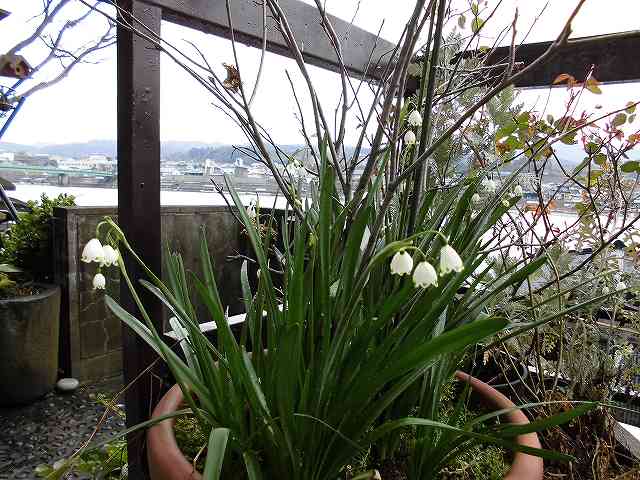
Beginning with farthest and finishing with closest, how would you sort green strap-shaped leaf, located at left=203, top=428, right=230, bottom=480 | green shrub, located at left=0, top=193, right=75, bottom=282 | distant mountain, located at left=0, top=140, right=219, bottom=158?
green shrub, located at left=0, top=193, right=75, bottom=282, distant mountain, located at left=0, top=140, right=219, bottom=158, green strap-shaped leaf, located at left=203, top=428, right=230, bottom=480

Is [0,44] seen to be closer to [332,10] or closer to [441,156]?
[332,10]

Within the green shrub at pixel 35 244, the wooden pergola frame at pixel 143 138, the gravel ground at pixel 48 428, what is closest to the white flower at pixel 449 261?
the wooden pergola frame at pixel 143 138

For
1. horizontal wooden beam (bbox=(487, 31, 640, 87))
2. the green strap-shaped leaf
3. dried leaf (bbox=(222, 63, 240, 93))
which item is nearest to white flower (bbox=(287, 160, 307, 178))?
dried leaf (bbox=(222, 63, 240, 93))

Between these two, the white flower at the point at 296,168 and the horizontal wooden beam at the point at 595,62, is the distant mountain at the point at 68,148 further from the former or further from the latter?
the horizontal wooden beam at the point at 595,62

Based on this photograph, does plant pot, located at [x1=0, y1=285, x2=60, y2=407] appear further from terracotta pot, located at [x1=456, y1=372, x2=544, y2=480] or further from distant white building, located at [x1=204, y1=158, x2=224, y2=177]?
terracotta pot, located at [x1=456, y1=372, x2=544, y2=480]

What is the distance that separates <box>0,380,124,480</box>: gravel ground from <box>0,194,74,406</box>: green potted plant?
0.33ft

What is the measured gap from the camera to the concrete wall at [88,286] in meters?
2.27

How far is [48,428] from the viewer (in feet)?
6.44

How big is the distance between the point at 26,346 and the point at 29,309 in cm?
19

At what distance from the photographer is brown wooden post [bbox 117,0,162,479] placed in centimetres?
101

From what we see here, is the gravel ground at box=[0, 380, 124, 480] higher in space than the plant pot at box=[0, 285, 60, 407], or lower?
lower

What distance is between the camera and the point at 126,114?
102cm

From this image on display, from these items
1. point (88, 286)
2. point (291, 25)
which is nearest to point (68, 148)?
point (88, 286)

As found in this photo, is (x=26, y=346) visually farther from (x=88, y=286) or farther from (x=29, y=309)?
(x=88, y=286)
